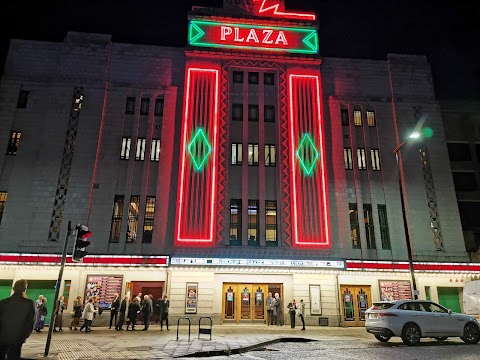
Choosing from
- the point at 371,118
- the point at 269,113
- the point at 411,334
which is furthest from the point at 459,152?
the point at 411,334

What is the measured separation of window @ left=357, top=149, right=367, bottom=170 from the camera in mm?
25850

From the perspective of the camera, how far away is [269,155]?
25141 mm

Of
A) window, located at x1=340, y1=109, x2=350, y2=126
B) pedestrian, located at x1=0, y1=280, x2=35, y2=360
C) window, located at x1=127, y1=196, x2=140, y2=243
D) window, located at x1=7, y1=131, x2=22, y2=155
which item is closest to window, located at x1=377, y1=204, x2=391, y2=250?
window, located at x1=340, y1=109, x2=350, y2=126

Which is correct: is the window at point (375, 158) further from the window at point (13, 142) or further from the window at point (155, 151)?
the window at point (13, 142)

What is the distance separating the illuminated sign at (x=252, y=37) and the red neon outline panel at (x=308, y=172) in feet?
8.28

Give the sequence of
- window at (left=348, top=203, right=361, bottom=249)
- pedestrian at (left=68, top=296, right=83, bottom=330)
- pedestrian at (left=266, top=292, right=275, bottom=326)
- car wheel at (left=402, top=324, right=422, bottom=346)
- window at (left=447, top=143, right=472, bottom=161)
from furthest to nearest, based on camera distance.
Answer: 1. window at (left=447, top=143, right=472, bottom=161)
2. window at (left=348, top=203, right=361, bottom=249)
3. pedestrian at (left=266, top=292, right=275, bottom=326)
4. pedestrian at (left=68, top=296, right=83, bottom=330)
5. car wheel at (left=402, top=324, right=422, bottom=346)

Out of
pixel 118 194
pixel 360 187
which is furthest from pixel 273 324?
pixel 118 194

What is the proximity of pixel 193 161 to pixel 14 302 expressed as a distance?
18.0 metres

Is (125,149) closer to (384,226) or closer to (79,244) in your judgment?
(79,244)

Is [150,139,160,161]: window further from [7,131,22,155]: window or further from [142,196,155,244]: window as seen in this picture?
[7,131,22,155]: window

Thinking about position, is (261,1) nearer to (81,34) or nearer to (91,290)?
(81,34)

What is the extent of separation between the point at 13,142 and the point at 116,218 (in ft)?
28.4

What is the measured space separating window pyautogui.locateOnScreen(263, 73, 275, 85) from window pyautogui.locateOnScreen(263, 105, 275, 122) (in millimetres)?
1917

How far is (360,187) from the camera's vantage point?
25.3 meters
